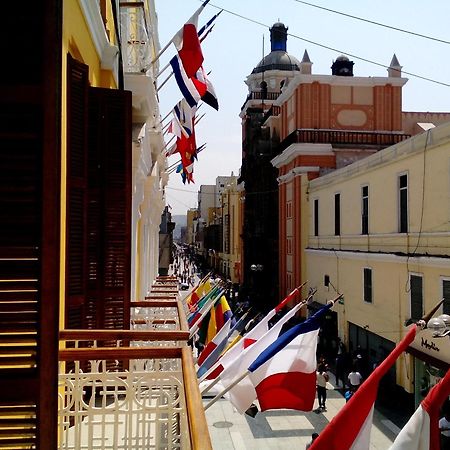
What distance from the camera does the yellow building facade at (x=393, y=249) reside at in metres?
13.3

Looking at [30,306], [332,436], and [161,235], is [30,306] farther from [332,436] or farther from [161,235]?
[161,235]

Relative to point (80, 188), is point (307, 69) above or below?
above

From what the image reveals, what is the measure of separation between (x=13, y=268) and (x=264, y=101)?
3874 centimetres

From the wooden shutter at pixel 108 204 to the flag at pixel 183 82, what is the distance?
3.05 meters

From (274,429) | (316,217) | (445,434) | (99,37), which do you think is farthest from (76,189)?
(316,217)

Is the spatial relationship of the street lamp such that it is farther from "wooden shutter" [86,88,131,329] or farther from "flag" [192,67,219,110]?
"flag" [192,67,219,110]

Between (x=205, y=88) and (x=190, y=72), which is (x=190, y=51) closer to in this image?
(x=190, y=72)

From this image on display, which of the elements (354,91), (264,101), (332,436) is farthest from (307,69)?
(332,436)

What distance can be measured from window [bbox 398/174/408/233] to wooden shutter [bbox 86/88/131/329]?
10590 mm

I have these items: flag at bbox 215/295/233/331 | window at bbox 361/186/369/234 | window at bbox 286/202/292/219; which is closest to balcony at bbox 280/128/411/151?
window at bbox 286/202/292/219

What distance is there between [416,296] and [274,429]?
503 cm

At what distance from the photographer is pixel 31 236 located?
2.29m

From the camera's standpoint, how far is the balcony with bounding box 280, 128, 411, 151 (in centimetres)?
2603

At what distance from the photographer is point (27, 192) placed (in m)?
2.30
